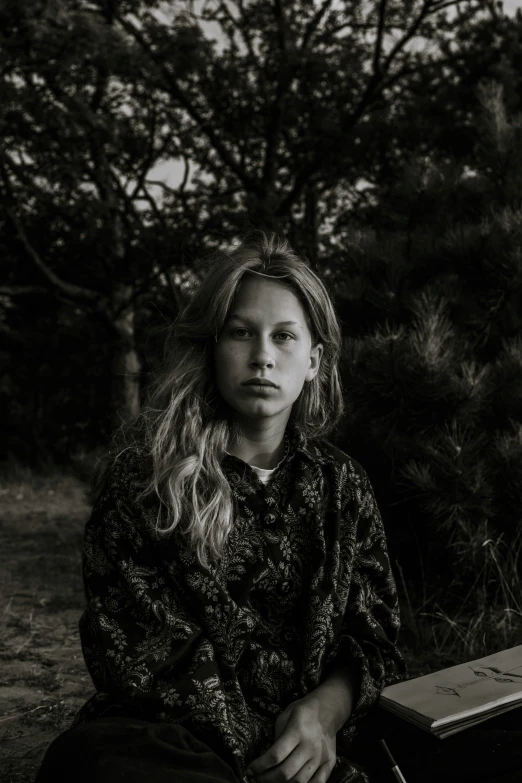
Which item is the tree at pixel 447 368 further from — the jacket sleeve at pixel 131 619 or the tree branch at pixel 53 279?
the tree branch at pixel 53 279

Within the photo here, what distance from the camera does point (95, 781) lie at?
4.49 feet

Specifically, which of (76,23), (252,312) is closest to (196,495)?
(252,312)

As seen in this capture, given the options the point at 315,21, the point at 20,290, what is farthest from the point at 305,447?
the point at 315,21

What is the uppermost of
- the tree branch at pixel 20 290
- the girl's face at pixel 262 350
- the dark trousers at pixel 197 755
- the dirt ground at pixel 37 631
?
the tree branch at pixel 20 290

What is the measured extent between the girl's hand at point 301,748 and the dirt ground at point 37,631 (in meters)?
1.00

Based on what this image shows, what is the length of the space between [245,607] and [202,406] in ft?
1.72

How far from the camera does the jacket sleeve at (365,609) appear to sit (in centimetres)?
184

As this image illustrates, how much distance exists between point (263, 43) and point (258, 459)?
9219mm

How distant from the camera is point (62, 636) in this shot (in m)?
3.73

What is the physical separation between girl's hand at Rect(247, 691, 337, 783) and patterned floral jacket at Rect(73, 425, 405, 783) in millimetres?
57

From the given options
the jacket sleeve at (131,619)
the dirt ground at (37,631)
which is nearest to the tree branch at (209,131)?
the dirt ground at (37,631)

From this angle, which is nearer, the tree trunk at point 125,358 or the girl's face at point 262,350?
the girl's face at point 262,350

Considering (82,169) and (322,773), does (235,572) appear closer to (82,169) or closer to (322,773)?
(322,773)

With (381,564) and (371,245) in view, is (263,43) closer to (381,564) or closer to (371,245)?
(371,245)
